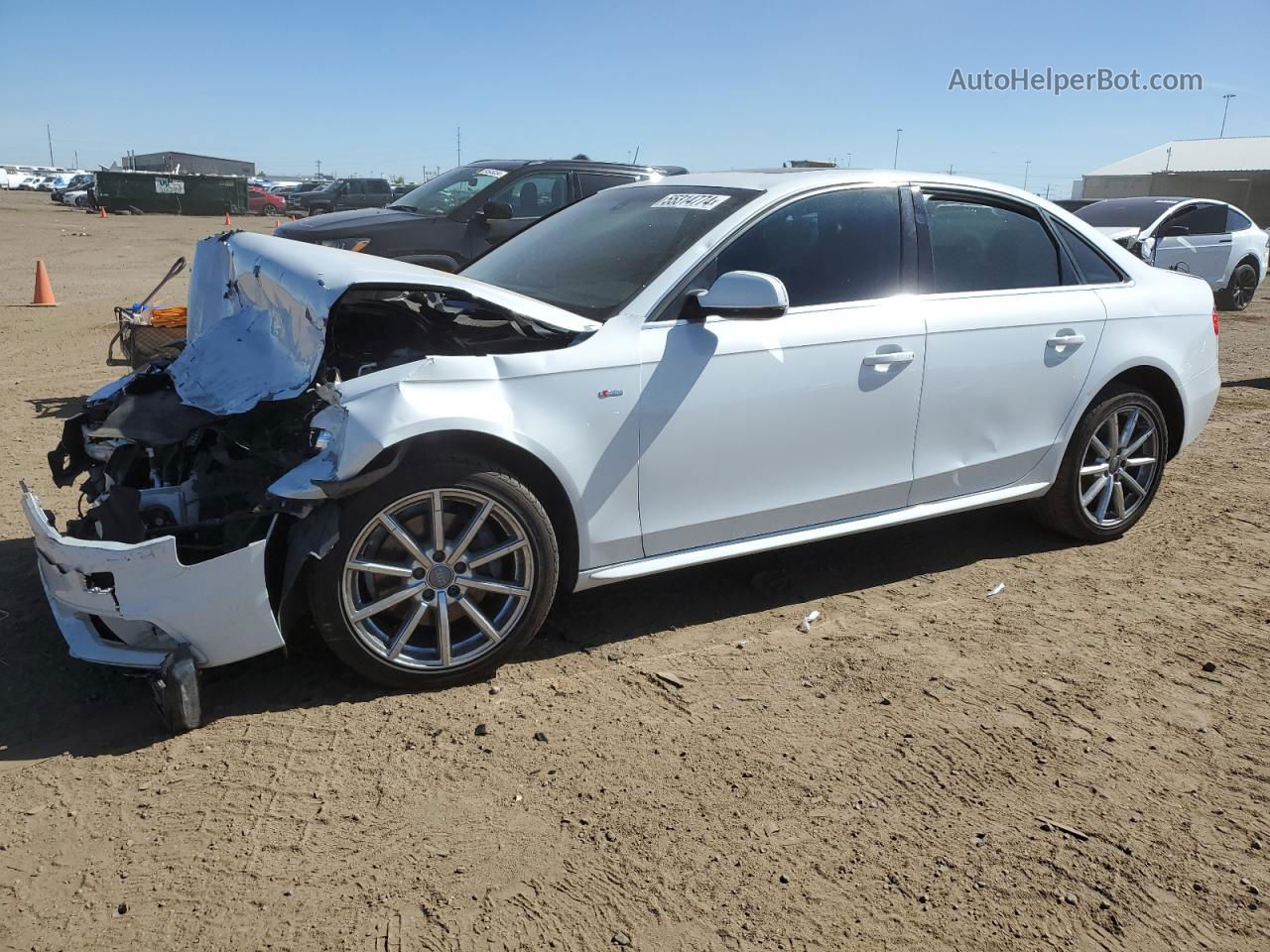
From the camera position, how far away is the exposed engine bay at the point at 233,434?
328 cm

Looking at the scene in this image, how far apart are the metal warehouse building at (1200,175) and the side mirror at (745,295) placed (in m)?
42.4

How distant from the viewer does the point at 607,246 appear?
4.25 m

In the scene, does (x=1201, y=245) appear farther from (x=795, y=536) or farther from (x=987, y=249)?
(x=795, y=536)

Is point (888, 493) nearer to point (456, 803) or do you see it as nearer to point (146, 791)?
point (456, 803)

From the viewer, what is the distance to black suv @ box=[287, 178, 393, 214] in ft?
103

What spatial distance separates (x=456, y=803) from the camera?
114 inches

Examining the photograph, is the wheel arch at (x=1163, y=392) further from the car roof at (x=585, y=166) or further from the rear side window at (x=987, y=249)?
the car roof at (x=585, y=166)

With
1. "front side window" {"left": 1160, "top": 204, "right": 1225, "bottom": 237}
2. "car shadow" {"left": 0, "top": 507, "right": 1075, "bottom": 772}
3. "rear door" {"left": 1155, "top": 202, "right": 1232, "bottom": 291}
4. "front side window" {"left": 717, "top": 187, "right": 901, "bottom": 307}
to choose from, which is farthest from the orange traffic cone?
"front side window" {"left": 1160, "top": 204, "right": 1225, "bottom": 237}

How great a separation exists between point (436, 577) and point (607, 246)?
5.44 feet

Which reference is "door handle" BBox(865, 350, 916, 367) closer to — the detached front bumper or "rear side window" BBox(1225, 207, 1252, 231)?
the detached front bumper

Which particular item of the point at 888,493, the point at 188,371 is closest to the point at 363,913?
the point at 188,371

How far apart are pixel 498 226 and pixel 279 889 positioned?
24.7 ft

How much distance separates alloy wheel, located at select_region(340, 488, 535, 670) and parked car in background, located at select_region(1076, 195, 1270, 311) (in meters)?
12.7

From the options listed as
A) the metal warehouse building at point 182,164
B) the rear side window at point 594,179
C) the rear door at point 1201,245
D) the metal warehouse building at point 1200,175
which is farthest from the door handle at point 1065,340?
the metal warehouse building at point 182,164
